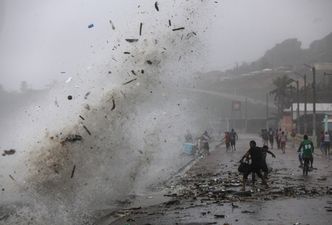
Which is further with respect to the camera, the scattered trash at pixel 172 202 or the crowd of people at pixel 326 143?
the crowd of people at pixel 326 143

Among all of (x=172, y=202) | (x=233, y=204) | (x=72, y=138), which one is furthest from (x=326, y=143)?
(x=72, y=138)

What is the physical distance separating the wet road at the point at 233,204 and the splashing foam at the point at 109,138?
978 mm

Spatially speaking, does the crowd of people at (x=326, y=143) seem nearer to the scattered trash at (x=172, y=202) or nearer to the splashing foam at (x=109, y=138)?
the splashing foam at (x=109, y=138)

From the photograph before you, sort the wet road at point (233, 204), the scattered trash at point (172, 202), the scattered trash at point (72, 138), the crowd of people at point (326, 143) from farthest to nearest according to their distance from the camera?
the crowd of people at point (326, 143), the scattered trash at point (172, 202), the scattered trash at point (72, 138), the wet road at point (233, 204)

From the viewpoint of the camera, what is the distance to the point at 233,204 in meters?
13.7

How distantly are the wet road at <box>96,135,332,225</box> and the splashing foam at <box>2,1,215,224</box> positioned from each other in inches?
38.5

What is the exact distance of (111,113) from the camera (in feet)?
50.5

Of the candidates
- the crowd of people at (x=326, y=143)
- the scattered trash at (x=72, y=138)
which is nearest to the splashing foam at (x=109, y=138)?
the scattered trash at (x=72, y=138)

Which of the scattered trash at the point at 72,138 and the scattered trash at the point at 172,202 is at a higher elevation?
the scattered trash at the point at 72,138

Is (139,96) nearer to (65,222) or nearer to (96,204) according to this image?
(96,204)

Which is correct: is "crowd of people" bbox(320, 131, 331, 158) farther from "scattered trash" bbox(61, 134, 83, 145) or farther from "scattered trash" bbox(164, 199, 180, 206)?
"scattered trash" bbox(61, 134, 83, 145)

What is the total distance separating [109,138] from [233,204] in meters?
3.94

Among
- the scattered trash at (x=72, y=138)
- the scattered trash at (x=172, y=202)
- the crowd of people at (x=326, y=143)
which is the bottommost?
the scattered trash at (x=172, y=202)

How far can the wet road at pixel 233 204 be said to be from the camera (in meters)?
11.7
